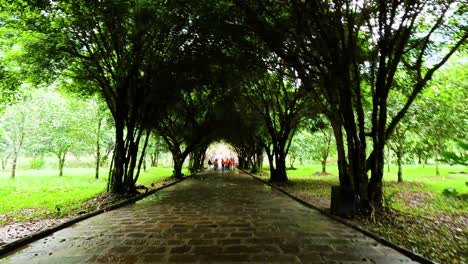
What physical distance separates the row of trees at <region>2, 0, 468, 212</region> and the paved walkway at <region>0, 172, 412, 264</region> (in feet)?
8.25

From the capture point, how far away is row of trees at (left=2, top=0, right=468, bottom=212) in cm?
915

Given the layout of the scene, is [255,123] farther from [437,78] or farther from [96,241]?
[96,241]

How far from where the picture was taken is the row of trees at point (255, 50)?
915 centimetres

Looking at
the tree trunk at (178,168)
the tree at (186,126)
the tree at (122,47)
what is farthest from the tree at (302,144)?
the tree at (122,47)

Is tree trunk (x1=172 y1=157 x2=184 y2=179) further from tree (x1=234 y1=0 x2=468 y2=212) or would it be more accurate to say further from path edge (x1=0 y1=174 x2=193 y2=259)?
tree (x1=234 y1=0 x2=468 y2=212)

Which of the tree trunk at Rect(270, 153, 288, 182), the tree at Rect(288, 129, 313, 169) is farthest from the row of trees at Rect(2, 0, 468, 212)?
the tree at Rect(288, 129, 313, 169)

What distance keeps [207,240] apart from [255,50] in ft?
28.4

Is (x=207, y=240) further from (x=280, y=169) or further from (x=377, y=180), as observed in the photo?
(x=280, y=169)

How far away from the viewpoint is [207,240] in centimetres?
662

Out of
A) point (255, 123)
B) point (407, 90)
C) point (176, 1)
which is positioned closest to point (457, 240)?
point (407, 90)

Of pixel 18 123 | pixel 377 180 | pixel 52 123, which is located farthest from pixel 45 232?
pixel 18 123

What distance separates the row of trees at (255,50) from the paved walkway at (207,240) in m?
2.51

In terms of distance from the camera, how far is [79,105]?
27.1 metres

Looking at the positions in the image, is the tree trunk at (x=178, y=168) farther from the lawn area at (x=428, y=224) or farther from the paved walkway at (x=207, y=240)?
the paved walkway at (x=207, y=240)
